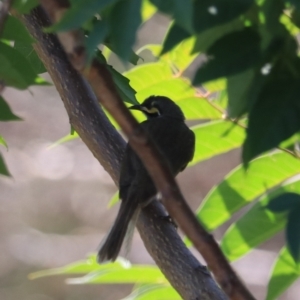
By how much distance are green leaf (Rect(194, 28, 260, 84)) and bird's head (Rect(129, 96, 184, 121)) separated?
2.09 metres

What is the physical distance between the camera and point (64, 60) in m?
2.13

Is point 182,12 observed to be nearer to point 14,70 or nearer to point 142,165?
point 14,70

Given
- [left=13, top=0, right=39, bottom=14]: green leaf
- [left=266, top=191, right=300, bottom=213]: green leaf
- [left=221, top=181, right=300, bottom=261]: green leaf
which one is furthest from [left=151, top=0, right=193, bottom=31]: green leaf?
[left=221, top=181, right=300, bottom=261]: green leaf

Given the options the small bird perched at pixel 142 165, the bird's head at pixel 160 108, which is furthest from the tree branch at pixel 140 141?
the bird's head at pixel 160 108

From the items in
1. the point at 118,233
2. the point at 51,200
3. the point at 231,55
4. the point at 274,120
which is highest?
the point at 51,200

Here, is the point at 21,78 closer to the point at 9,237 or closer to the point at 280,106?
the point at 280,106

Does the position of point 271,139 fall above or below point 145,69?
below

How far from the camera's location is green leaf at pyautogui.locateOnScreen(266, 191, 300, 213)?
0.93 meters

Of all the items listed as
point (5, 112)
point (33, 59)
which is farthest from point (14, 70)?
point (33, 59)

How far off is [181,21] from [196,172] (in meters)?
7.78

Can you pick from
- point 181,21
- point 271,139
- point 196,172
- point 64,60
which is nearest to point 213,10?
point 181,21

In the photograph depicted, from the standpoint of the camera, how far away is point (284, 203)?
3.08ft

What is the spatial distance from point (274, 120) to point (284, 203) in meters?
0.12

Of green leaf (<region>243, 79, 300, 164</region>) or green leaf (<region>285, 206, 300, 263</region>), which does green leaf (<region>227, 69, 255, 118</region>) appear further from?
green leaf (<region>285, 206, 300, 263</region>)
